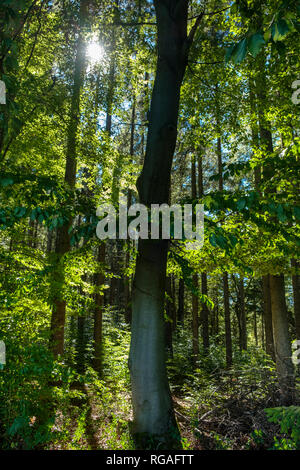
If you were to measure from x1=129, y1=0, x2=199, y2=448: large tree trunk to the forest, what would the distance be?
0.07 feet

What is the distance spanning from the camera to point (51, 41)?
7.61 m

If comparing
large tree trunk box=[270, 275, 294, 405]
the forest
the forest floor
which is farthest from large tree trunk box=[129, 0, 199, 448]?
large tree trunk box=[270, 275, 294, 405]

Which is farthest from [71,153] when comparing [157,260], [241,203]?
[241,203]

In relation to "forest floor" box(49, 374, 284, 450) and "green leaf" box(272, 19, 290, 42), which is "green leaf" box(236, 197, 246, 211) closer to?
"green leaf" box(272, 19, 290, 42)

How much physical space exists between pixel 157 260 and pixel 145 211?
989 mm

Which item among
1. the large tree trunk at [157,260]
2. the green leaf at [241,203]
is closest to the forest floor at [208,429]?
the large tree trunk at [157,260]

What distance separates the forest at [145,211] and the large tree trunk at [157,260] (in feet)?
0.07

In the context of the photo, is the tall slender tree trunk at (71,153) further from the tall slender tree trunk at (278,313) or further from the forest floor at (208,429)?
the tall slender tree trunk at (278,313)

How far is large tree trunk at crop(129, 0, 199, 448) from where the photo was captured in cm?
391

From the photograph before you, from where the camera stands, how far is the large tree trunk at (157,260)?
3.91 meters

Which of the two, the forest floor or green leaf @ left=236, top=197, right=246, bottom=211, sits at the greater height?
green leaf @ left=236, top=197, right=246, bottom=211
